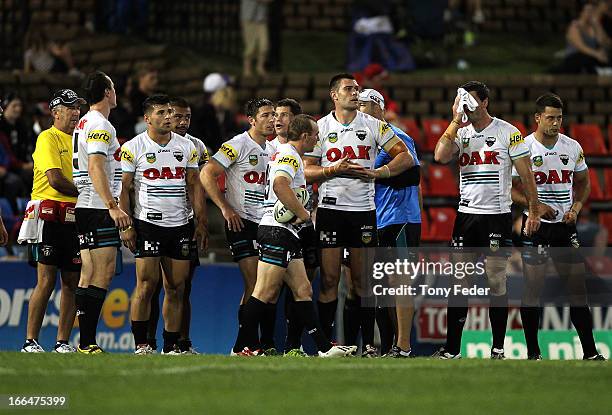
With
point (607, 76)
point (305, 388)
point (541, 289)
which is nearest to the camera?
point (305, 388)

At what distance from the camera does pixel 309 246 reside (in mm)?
13406

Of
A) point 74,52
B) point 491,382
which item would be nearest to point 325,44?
point 74,52

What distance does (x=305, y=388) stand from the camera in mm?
10242

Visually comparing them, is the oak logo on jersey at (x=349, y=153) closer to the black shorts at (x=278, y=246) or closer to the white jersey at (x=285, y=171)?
the white jersey at (x=285, y=171)

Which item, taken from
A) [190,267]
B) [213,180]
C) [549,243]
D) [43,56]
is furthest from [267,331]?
[43,56]

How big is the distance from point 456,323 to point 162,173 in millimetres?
2979

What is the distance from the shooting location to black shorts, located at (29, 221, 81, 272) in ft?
43.6

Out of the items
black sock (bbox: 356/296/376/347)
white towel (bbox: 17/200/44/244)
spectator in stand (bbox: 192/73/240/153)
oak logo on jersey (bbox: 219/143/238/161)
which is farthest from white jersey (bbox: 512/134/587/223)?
spectator in stand (bbox: 192/73/240/153)

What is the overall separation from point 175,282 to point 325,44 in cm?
1362

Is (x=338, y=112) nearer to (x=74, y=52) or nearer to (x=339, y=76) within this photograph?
(x=339, y=76)

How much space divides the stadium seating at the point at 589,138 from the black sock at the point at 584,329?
8053 mm

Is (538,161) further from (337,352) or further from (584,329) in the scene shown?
(337,352)

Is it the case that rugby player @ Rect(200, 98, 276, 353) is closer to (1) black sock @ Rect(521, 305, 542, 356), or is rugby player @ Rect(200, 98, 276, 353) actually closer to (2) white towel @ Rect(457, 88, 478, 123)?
(2) white towel @ Rect(457, 88, 478, 123)

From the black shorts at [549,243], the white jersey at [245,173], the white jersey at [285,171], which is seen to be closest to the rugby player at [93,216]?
the white jersey at [245,173]
